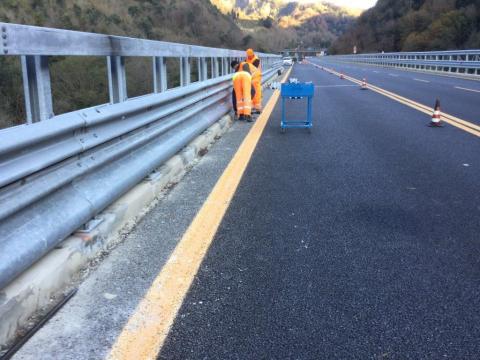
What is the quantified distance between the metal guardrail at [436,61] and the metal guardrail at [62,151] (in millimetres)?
26449

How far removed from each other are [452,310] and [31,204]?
8.08 ft

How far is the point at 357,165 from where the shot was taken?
675 cm

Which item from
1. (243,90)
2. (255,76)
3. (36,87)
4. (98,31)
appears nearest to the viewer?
(36,87)

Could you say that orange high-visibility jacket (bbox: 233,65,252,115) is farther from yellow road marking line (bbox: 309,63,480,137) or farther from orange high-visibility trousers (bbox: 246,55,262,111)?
yellow road marking line (bbox: 309,63,480,137)

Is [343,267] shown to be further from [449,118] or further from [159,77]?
[449,118]

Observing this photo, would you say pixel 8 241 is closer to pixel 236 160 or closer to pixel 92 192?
pixel 92 192

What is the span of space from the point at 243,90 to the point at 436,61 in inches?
1084

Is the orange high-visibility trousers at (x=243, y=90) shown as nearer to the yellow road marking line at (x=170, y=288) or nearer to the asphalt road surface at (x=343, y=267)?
the asphalt road surface at (x=343, y=267)

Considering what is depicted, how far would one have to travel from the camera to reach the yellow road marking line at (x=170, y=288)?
2.61 metres

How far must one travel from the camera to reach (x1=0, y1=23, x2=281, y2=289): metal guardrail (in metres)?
2.74

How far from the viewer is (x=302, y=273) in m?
3.51

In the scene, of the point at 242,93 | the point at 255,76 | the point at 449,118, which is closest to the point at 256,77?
the point at 255,76

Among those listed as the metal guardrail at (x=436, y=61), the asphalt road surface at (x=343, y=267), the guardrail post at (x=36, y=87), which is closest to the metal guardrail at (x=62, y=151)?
the guardrail post at (x=36, y=87)

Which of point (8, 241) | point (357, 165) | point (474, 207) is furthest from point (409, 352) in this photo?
point (357, 165)
